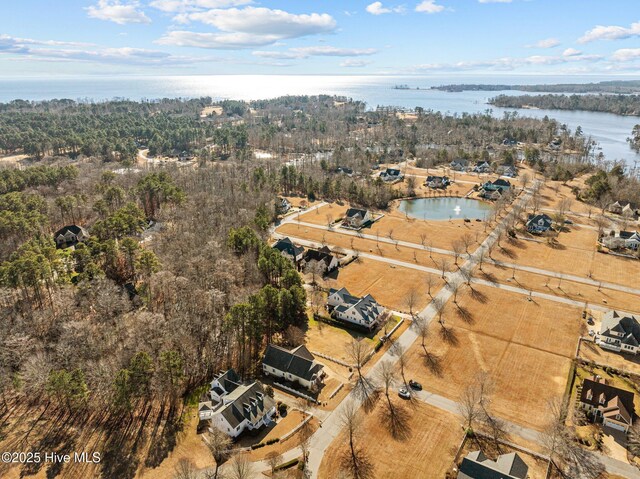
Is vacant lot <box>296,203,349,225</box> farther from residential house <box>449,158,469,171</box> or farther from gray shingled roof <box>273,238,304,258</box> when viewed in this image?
residential house <box>449,158,469,171</box>

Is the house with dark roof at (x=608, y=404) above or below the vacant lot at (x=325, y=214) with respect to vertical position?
below

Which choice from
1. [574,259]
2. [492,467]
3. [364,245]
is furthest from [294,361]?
[574,259]

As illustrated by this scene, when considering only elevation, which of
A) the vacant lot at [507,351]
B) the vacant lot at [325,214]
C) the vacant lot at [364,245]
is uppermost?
the vacant lot at [325,214]

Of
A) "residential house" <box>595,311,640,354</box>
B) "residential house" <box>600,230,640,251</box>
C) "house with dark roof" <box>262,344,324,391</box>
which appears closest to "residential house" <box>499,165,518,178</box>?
"residential house" <box>600,230,640,251</box>

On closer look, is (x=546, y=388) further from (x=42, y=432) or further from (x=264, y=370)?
(x=42, y=432)

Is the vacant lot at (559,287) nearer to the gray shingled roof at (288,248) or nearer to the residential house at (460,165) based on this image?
the gray shingled roof at (288,248)

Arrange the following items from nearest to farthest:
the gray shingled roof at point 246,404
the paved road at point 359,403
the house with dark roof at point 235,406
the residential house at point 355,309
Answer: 1. the paved road at point 359,403
2. the house with dark roof at point 235,406
3. the gray shingled roof at point 246,404
4. the residential house at point 355,309

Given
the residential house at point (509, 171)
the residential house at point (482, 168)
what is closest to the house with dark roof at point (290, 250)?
the residential house at point (509, 171)

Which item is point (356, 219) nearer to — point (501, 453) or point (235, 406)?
point (235, 406)

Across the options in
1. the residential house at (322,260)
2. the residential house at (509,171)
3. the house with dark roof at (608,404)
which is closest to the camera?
the house with dark roof at (608,404)
